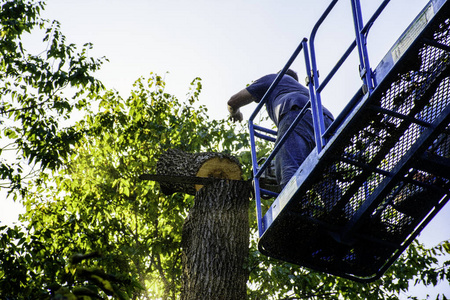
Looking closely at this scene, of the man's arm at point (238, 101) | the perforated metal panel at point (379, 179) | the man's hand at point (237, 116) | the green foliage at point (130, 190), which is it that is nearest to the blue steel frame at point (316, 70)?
the perforated metal panel at point (379, 179)

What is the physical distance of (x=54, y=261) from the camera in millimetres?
5480

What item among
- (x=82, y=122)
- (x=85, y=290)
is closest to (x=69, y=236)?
(x=82, y=122)

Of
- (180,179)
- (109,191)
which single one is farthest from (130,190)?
(180,179)

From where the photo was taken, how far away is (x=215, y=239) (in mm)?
4781

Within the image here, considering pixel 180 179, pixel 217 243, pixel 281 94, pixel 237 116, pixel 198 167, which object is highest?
pixel 237 116

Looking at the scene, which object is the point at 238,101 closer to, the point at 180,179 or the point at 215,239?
the point at 180,179

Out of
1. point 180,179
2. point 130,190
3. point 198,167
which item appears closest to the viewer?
point 180,179

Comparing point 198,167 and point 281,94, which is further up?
point 281,94

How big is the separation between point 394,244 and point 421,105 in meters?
1.47

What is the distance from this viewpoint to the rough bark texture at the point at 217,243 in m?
4.52

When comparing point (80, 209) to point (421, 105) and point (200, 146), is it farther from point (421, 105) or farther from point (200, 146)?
point (421, 105)

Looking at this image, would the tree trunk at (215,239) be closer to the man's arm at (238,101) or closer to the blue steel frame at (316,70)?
the blue steel frame at (316,70)

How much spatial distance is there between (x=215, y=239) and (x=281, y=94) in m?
1.57

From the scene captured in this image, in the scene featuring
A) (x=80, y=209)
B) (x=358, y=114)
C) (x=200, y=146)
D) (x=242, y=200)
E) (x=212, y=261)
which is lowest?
(x=212, y=261)
